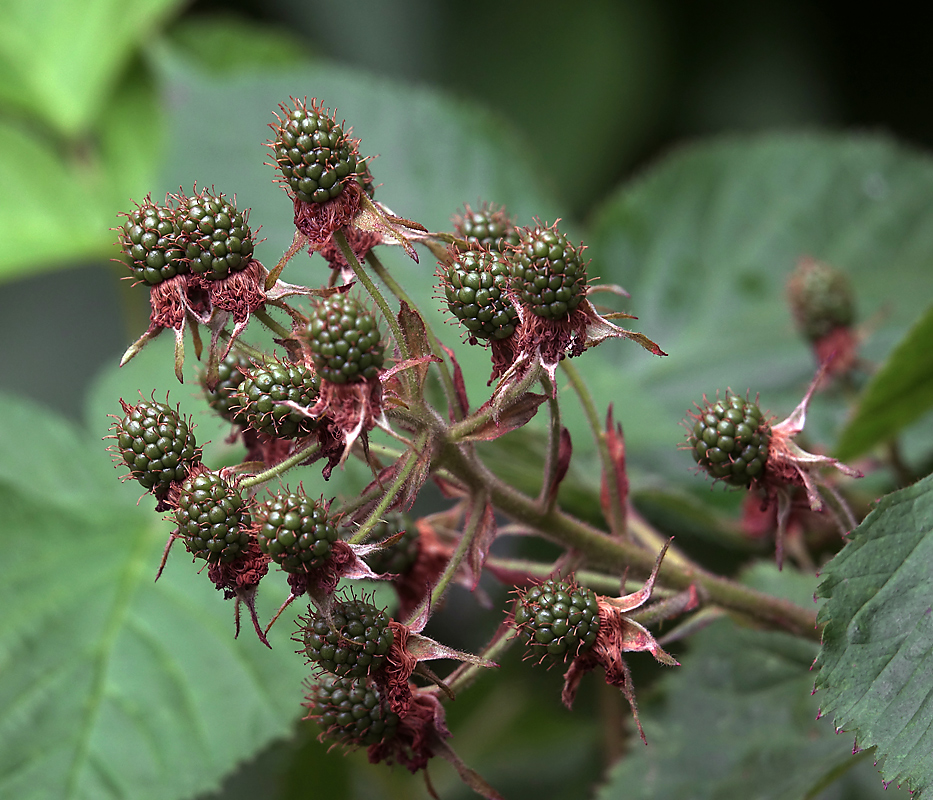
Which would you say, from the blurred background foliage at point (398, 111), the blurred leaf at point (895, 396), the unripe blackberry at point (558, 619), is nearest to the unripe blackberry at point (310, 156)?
the unripe blackberry at point (558, 619)

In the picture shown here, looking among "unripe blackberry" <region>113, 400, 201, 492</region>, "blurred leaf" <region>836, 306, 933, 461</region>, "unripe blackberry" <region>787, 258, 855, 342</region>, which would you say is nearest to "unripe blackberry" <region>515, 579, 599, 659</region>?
"unripe blackberry" <region>113, 400, 201, 492</region>

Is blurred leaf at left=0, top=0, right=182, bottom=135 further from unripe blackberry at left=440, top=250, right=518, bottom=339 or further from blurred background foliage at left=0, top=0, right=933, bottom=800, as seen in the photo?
unripe blackberry at left=440, top=250, right=518, bottom=339

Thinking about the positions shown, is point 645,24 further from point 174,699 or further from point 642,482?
point 174,699

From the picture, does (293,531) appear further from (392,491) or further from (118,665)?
(118,665)

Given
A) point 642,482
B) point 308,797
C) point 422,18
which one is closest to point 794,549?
point 642,482

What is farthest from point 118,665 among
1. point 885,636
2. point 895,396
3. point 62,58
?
point 62,58

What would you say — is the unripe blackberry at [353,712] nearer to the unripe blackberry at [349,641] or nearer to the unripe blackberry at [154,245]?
the unripe blackberry at [349,641]
